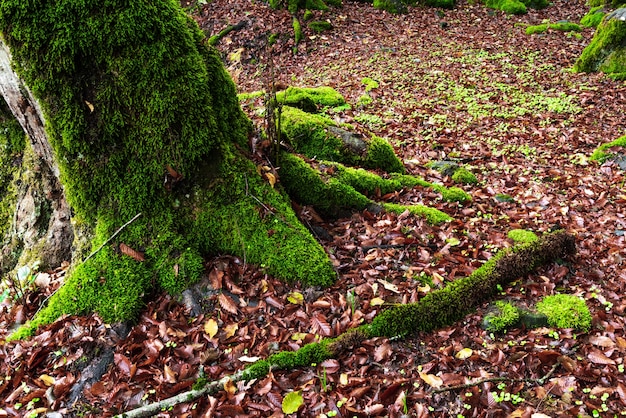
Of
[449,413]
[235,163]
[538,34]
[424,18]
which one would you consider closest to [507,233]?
[449,413]

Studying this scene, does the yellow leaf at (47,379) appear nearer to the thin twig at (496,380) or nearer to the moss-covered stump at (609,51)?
the thin twig at (496,380)

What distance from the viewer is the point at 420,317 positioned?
11.5 ft

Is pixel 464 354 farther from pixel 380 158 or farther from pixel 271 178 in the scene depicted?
pixel 380 158

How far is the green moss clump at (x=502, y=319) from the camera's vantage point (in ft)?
11.5

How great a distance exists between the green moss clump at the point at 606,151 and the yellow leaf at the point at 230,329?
22.6 feet

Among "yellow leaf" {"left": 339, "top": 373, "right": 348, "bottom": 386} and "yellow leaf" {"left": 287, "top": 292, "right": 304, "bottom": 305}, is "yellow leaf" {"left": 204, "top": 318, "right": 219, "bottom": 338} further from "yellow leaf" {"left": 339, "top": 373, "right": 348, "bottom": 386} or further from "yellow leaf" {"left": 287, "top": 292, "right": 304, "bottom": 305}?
"yellow leaf" {"left": 339, "top": 373, "right": 348, "bottom": 386}

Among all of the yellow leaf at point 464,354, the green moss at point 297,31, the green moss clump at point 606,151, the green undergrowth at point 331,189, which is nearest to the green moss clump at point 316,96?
the green undergrowth at point 331,189

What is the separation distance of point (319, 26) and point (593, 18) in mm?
9096

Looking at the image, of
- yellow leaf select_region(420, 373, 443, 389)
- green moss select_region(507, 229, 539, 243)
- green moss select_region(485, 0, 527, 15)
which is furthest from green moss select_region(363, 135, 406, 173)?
green moss select_region(485, 0, 527, 15)

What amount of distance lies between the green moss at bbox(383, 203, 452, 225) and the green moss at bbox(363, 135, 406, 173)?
156 centimetres

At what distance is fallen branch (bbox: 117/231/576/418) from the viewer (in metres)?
3.12

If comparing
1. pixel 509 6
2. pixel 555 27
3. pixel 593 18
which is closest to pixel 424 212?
pixel 555 27

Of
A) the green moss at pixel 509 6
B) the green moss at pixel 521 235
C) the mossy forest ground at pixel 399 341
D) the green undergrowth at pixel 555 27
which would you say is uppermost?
the green moss at pixel 509 6

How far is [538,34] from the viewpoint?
1390cm
